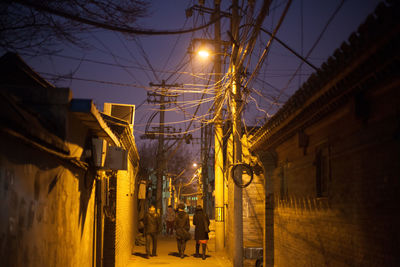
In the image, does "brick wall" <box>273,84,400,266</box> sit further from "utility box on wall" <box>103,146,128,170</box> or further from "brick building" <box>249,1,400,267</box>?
"utility box on wall" <box>103,146,128,170</box>

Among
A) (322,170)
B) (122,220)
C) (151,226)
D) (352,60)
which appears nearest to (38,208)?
(352,60)

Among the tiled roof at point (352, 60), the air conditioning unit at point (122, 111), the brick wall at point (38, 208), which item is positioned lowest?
the brick wall at point (38, 208)

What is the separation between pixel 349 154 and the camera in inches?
238

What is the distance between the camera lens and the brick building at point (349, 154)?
15.3 ft

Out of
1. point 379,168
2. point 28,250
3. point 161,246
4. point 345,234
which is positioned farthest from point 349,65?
point 161,246

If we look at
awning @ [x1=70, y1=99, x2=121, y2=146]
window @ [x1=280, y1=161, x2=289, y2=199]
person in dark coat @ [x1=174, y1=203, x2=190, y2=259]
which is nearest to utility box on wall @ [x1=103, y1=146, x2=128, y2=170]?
awning @ [x1=70, y1=99, x2=121, y2=146]

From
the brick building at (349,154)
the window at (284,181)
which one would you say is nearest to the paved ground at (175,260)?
the window at (284,181)

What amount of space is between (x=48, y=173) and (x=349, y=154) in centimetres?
430

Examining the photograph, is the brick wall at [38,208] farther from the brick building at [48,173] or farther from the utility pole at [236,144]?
the utility pole at [236,144]

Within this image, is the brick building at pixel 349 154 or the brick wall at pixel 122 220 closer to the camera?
the brick building at pixel 349 154

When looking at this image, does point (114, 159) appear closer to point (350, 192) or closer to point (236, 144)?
point (236, 144)

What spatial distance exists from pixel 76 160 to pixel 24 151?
6.30 ft

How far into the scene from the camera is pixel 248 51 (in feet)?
33.3

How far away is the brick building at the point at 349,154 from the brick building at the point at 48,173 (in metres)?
3.73
